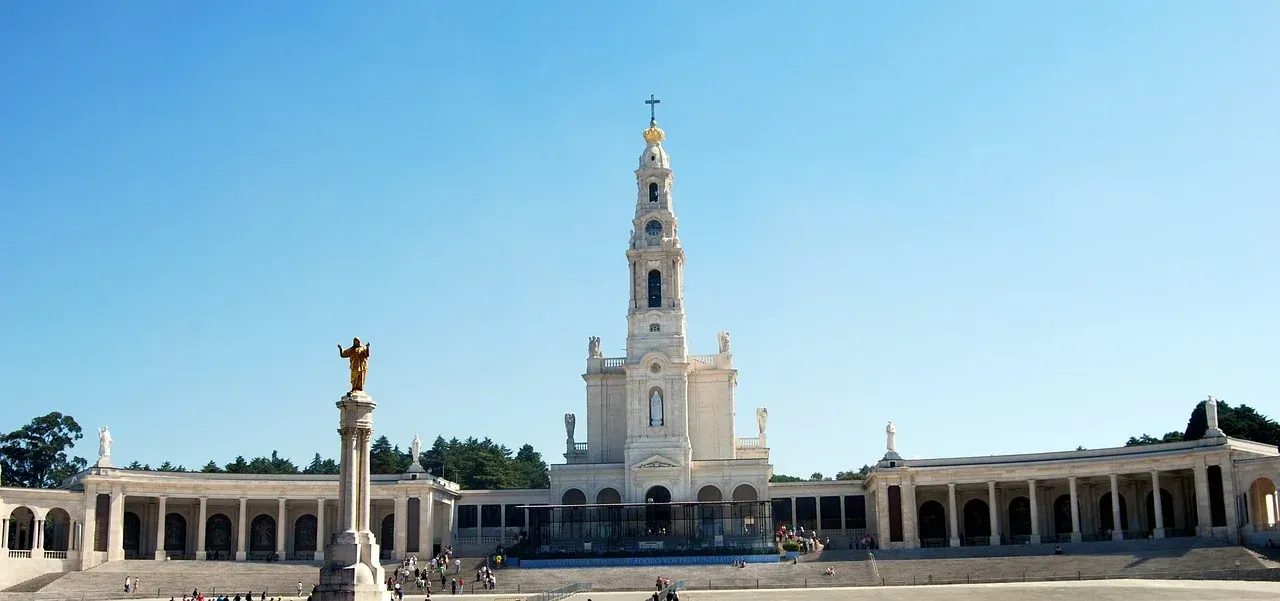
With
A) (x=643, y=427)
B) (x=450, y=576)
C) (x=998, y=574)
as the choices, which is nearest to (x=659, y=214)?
(x=643, y=427)

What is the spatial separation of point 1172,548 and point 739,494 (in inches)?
1040

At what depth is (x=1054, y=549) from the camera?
68.0m

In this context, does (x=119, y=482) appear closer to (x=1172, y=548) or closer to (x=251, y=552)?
(x=251, y=552)

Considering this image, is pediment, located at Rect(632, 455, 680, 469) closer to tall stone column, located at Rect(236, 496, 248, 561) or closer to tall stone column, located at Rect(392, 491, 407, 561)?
tall stone column, located at Rect(392, 491, 407, 561)

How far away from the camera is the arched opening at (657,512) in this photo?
78.0 m

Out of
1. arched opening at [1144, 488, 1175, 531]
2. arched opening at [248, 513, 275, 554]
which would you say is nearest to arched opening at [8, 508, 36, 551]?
arched opening at [248, 513, 275, 554]

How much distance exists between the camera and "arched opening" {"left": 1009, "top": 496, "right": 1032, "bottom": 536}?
8188cm

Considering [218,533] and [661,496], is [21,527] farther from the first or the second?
[661,496]

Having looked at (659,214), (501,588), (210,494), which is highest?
(659,214)

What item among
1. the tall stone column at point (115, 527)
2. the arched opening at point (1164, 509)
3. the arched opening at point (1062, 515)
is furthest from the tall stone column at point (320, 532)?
the arched opening at point (1164, 509)

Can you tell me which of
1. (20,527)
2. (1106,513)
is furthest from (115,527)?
(1106,513)

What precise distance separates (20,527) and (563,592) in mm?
37610

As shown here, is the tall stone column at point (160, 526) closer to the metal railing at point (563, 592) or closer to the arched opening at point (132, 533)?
the arched opening at point (132, 533)

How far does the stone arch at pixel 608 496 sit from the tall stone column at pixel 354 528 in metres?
43.0
